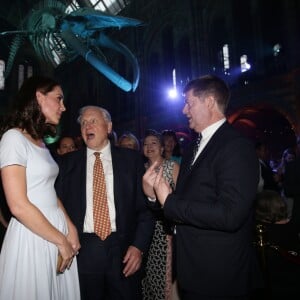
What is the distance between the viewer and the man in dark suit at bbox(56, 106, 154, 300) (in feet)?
7.77

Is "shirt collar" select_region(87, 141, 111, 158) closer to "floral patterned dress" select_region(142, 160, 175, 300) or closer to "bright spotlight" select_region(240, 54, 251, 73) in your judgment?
"floral patterned dress" select_region(142, 160, 175, 300)

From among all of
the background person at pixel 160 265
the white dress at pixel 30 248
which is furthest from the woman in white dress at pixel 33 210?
the background person at pixel 160 265

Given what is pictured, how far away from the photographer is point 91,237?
2.39 metres

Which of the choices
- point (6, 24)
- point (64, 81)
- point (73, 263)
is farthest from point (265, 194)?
point (64, 81)

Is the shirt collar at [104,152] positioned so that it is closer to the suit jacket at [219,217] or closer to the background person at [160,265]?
the background person at [160,265]

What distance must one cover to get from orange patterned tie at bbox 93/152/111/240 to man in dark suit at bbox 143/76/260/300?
2.27 feet

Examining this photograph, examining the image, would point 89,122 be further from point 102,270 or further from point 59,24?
point 59,24

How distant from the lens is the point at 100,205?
244 centimetres

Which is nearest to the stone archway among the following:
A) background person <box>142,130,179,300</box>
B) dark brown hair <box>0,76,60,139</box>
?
background person <box>142,130,179,300</box>

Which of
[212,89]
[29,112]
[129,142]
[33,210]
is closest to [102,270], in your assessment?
[33,210]

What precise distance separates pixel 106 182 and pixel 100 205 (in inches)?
8.9

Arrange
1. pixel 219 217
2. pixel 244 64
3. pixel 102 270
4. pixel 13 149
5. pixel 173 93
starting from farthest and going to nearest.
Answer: pixel 173 93, pixel 244 64, pixel 102 270, pixel 13 149, pixel 219 217

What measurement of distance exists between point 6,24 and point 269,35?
18.3 m

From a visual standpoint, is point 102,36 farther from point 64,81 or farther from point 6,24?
point 64,81
